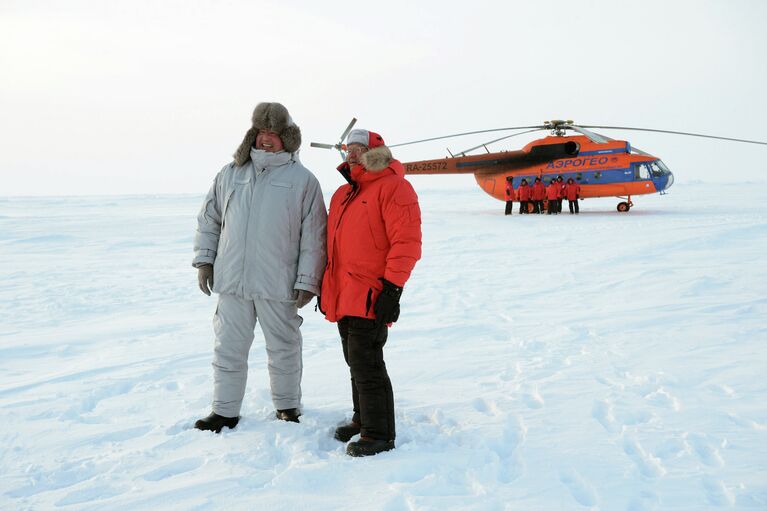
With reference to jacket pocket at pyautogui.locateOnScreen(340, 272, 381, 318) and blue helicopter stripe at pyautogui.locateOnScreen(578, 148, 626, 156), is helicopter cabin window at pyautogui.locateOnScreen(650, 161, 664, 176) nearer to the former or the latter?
blue helicopter stripe at pyautogui.locateOnScreen(578, 148, 626, 156)

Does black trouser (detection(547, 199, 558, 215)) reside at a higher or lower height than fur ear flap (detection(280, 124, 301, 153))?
lower

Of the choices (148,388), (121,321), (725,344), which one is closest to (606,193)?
(725,344)

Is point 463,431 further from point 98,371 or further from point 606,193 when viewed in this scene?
point 606,193

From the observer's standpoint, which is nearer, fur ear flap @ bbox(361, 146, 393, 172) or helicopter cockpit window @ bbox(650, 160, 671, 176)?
fur ear flap @ bbox(361, 146, 393, 172)

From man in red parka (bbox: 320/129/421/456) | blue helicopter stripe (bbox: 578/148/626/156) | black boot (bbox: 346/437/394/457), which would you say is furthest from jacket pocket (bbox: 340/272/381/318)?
blue helicopter stripe (bbox: 578/148/626/156)

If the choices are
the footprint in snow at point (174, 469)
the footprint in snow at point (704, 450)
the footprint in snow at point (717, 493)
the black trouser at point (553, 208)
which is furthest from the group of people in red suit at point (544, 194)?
the footprint in snow at point (174, 469)

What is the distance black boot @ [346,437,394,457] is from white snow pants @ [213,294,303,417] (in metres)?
0.57

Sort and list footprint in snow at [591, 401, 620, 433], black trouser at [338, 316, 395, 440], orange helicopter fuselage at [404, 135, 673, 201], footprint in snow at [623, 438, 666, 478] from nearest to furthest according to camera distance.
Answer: footprint in snow at [623, 438, 666, 478] < black trouser at [338, 316, 395, 440] < footprint in snow at [591, 401, 620, 433] < orange helicopter fuselage at [404, 135, 673, 201]

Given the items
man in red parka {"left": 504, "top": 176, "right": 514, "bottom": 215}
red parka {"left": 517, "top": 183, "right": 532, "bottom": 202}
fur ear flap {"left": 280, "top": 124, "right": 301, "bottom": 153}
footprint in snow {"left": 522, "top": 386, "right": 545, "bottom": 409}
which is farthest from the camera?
man in red parka {"left": 504, "top": 176, "right": 514, "bottom": 215}

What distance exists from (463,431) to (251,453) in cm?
107

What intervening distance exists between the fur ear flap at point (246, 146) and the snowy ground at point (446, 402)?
143cm

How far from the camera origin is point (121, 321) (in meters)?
5.80

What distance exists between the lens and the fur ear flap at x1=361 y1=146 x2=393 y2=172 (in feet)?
8.91

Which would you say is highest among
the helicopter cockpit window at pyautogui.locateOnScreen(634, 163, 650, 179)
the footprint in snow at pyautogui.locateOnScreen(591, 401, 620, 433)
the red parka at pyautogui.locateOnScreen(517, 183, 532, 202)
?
the helicopter cockpit window at pyautogui.locateOnScreen(634, 163, 650, 179)
